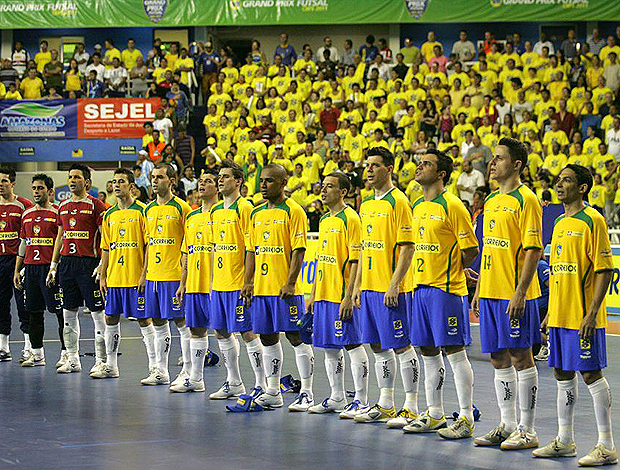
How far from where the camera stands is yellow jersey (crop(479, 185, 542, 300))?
8.52 meters

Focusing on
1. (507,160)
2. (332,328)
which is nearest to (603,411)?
(507,160)

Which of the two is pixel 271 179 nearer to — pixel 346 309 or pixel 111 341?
pixel 346 309

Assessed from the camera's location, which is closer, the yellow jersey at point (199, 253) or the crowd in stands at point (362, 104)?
the yellow jersey at point (199, 253)

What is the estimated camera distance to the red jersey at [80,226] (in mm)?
13055

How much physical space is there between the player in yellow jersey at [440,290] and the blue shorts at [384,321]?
368 millimetres

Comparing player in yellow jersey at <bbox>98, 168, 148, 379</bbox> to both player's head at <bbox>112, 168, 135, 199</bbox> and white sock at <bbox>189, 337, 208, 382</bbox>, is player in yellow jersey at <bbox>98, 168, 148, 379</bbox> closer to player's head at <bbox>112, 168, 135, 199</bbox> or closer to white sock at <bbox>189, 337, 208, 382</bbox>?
player's head at <bbox>112, 168, 135, 199</bbox>

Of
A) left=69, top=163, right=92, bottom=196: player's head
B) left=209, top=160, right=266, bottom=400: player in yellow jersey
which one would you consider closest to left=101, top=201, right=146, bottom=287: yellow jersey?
Answer: left=69, top=163, right=92, bottom=196: player's head

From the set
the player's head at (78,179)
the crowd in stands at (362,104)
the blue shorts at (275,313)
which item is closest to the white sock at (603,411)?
the blue shorts at (275,313)

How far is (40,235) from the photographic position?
1364 centimetres

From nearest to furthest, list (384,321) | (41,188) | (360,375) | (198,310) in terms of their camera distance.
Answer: (384,321), (360,375), (198,310), (41,188)

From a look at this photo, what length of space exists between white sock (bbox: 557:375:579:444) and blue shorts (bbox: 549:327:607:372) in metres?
0.18

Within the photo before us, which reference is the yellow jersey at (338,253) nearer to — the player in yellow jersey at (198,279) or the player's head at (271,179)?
the player's head at (271,179)

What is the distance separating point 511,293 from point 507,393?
863 millimetres

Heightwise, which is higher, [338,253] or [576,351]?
[338,253]
